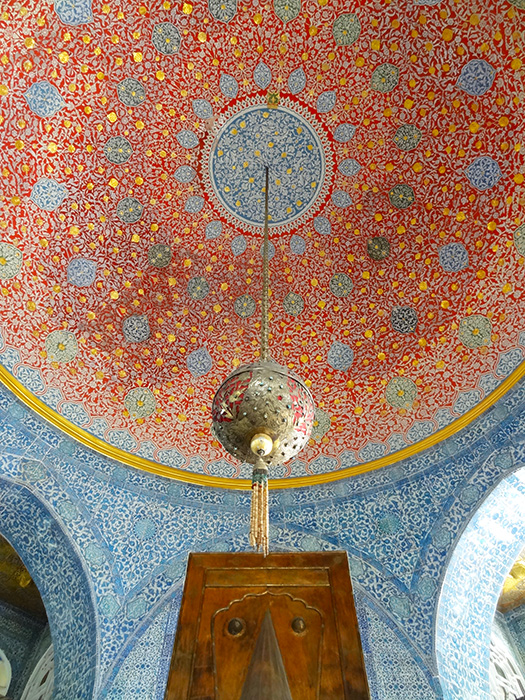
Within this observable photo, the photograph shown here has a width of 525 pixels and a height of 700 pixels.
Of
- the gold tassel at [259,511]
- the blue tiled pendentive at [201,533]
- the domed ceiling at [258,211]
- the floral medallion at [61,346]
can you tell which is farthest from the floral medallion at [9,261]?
the gold tassel at [259,511]

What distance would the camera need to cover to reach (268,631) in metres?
1.25

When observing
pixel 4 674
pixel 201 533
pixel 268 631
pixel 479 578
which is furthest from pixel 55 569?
pixel 268 631

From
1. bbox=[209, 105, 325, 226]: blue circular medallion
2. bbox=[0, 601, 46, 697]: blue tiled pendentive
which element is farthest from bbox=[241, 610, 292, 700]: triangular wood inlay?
bbox=[0, 601, 46, 697]: blue tiled pendentive

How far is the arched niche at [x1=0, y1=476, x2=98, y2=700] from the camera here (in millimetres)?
4008

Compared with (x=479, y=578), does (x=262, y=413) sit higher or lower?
lower

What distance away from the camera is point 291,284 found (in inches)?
206

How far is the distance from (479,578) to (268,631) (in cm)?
343

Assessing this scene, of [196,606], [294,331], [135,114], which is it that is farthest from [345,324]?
[196,606]

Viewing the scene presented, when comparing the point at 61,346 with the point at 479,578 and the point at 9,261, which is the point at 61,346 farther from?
the point at 479,578

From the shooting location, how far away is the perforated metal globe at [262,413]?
2.56 metres

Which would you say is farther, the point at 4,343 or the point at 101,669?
the point at 4,343

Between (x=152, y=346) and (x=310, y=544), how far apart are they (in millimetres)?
2402

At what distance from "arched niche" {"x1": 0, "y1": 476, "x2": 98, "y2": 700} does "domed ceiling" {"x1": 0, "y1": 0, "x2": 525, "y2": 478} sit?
839mm

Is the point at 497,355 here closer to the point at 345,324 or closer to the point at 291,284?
the point at 345,324
